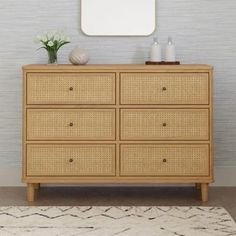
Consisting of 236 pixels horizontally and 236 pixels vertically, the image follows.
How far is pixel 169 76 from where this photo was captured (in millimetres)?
4227

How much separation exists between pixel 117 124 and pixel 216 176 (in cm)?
97

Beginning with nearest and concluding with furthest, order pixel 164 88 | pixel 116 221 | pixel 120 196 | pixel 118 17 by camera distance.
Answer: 1. pixel 116 221
2. pixel 164 88
3. pixel 120 196
4. pixel 118 17

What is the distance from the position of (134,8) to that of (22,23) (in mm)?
813

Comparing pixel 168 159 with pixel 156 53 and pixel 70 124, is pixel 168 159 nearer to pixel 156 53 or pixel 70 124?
pixel 70 124

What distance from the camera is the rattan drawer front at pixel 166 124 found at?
13.9 feet

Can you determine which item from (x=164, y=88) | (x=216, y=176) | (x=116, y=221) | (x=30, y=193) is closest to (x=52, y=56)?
(x=164, y=88)

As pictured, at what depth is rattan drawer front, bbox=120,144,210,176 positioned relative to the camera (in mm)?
4246

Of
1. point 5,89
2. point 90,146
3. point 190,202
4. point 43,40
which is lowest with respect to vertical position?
point 190,202

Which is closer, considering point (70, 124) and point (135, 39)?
point (70, 124)

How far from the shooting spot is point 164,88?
422cm

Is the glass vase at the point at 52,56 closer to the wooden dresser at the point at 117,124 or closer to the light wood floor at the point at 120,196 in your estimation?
the wooden dresser at the point at 117,124

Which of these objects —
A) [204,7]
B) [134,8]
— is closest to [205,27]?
[204,7]

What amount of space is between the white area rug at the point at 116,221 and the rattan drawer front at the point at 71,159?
0.33 metres

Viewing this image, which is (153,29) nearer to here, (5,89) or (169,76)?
(169,76)
